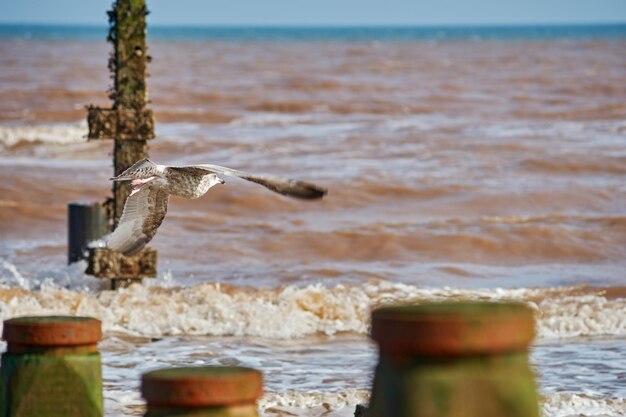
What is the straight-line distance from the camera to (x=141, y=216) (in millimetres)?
6879

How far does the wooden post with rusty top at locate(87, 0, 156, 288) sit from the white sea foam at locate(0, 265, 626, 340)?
31.0 inches

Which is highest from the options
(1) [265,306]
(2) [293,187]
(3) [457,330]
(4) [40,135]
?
(4) [40,135]

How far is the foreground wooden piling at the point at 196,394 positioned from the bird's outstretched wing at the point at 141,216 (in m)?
4.16

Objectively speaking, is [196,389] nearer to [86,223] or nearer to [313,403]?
[313,403]

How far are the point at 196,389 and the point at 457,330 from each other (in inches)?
25.3

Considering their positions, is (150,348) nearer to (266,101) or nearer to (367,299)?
(367,299)

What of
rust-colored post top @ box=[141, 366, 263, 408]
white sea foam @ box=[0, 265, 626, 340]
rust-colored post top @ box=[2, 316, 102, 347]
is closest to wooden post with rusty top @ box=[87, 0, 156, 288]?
white sea foam @ box=[0, 265, 626, 340]

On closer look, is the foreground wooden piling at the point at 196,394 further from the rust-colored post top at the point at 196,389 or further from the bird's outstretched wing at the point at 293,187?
the bird's outstretched wing at the point at 293,187

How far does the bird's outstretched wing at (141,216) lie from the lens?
269 inches

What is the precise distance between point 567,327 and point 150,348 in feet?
10.6

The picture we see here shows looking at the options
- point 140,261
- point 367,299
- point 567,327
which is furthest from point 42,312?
point 567,327

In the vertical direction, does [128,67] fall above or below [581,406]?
above

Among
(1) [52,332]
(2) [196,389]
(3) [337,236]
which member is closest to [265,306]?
(3) [337,236]

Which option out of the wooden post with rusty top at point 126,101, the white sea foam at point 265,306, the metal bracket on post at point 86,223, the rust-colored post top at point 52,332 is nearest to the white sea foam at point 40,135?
the white sea foam at point 265,306
